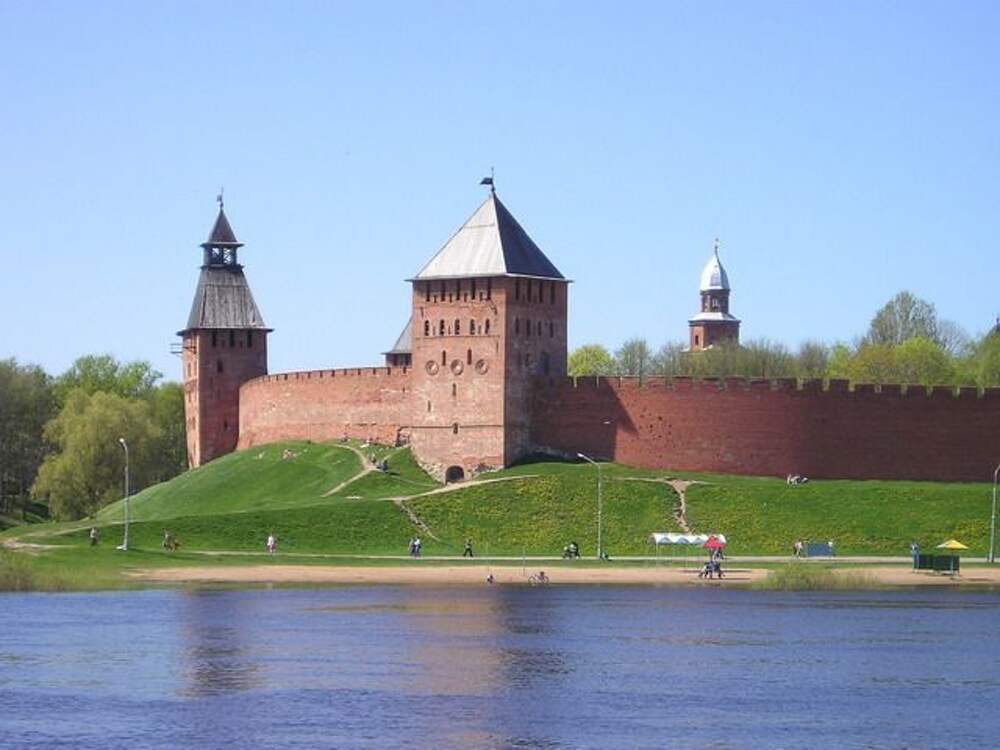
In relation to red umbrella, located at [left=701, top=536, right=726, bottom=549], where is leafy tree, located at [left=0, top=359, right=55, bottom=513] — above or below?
above

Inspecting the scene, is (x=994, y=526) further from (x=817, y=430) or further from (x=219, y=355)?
(x=219, y=355)

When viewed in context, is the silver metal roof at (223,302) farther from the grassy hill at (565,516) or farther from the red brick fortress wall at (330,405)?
the grassy hill at (565,516)

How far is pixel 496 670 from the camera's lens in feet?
144

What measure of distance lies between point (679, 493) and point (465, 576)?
13989 millimetres

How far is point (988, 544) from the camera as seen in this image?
73.1m

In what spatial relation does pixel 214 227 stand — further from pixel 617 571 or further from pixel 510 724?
pixel 510 724

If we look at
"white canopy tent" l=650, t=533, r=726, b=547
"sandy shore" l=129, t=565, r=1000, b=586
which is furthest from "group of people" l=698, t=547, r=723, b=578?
"white canopy tent" l=650, t=533, r=726, b=547

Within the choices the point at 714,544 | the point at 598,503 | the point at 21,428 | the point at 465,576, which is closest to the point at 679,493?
the point at 598,503

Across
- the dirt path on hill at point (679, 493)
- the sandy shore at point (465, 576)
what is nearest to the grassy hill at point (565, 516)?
the dirt path on hill at point (679, 493)

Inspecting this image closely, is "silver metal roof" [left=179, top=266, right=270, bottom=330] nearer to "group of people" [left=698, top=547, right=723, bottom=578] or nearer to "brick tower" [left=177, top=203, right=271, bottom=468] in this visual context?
A: "brick tower" [left=177, top=203, right=271, bottom=468]

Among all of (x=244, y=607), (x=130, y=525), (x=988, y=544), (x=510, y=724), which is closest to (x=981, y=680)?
(x=510, y=724)

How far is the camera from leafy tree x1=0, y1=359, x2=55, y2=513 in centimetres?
11462

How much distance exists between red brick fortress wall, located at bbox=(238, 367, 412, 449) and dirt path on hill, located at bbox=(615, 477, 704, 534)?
11669 mm

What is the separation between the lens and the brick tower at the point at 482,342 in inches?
3199
